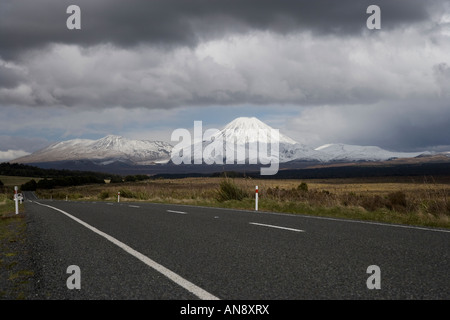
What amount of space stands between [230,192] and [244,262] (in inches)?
676

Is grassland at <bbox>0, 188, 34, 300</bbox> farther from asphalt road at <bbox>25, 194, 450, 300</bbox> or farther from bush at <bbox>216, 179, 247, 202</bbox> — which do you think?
bush at <bbox>216, 179, 247, 202</bbox>

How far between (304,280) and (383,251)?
101 inches

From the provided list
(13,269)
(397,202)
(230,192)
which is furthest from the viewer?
→ (230,192)

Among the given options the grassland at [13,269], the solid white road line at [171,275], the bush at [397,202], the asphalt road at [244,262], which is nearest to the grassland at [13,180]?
the bush at [397,202]

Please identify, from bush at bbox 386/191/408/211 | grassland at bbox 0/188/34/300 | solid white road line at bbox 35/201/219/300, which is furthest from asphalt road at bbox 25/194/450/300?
bush at bbox 386/191/408/211

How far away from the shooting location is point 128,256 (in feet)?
23.5

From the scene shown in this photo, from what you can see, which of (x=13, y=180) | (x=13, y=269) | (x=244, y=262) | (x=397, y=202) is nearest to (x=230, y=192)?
(x=397, y=202)

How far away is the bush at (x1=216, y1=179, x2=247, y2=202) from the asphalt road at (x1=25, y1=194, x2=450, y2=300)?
41.2 ft

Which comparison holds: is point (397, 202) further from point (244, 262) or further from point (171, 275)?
point (171, 275)

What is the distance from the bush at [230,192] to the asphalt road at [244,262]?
12.6 meters

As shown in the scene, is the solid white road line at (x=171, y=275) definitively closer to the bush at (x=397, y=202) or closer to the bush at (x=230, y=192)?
the bush at (x=397, y=202)

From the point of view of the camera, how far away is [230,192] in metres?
23.7
